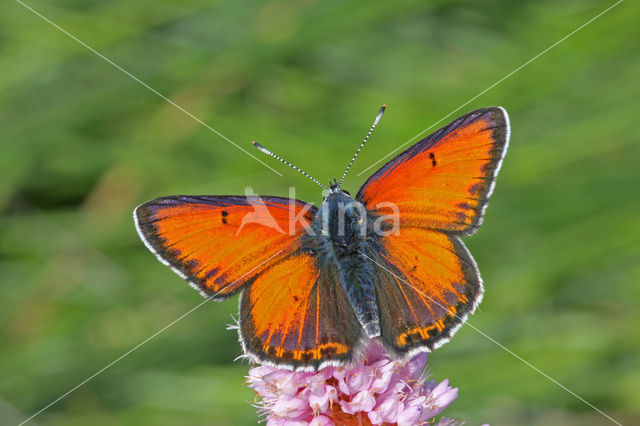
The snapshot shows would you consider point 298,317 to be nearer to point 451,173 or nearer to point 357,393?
point 357,393

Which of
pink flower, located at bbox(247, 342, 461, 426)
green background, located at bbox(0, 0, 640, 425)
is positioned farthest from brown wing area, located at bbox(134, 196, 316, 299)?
green background, located at bbox(0, 0, 640, 425)

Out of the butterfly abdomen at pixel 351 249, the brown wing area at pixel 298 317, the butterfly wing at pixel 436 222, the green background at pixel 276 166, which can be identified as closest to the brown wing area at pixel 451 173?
the butterfly wing at pixel 436 222

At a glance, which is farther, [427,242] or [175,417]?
[175,417]

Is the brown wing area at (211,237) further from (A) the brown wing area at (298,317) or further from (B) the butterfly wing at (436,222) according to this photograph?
(B) the butterfly wing at (436,222)

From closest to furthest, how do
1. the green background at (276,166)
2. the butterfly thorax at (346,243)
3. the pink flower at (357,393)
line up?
1. the pink flower at (357,393)
2. the butterfly thorax at (346,243)
3. the green background at (276,166)

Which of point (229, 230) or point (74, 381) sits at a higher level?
point (229, 230)

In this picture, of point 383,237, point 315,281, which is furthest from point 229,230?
point 383,237

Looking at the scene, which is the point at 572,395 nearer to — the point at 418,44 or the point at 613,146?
the point at 613,146
